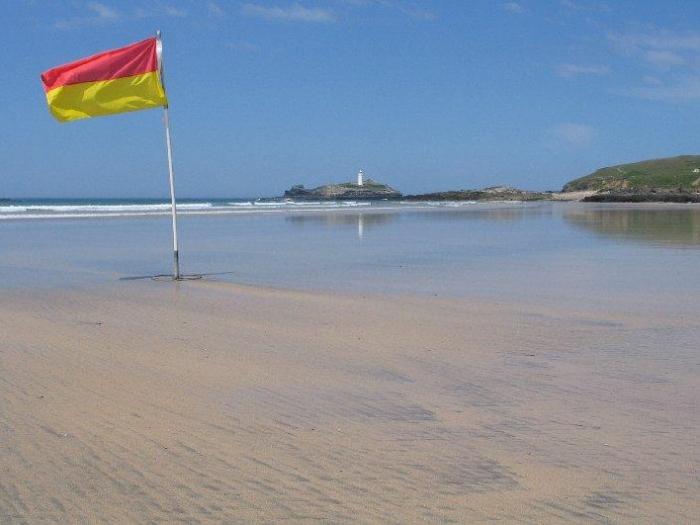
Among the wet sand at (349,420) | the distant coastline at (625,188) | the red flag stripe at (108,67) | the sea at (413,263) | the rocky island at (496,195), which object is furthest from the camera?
the rocky island at (496,195)

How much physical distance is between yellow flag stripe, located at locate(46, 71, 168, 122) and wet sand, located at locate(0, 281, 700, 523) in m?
5.40

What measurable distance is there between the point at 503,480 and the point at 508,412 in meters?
1.34

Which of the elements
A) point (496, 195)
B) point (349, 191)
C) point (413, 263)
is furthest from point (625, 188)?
point (413, 263)

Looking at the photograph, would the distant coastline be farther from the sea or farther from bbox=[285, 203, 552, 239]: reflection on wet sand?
the sea

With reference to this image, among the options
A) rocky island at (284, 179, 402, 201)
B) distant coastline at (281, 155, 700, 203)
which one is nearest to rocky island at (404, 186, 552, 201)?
distant coastline at (281, 155, 700, 203)

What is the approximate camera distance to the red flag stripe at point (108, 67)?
542 inches

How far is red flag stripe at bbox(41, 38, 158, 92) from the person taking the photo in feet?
45.2

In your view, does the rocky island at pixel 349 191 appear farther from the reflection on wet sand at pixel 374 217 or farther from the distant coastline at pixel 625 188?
the reflection on wet sand at pixel 374 217

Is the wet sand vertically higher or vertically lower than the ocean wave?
lower

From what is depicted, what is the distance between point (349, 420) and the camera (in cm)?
570

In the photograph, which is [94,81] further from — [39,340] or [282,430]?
[282,430]

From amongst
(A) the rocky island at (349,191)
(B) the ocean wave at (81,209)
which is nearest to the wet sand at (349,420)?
(B) the ocean wave at (81,209)

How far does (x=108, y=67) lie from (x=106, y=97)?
541 mm

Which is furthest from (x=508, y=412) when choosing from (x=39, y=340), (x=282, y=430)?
(x=39, y=340)
